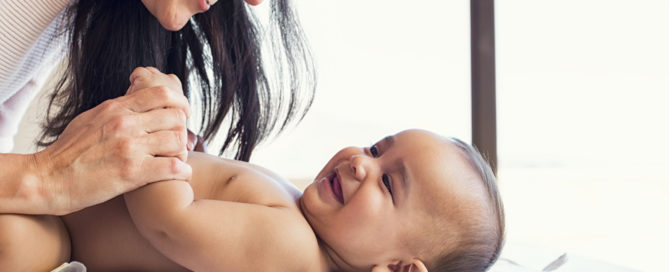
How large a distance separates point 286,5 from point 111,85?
0.45 metres

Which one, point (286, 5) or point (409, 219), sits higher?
point (286, 5)

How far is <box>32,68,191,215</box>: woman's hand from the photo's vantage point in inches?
37.7

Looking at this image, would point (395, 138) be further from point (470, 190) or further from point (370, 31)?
→ point (370, 31)

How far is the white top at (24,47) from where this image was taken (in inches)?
55.4

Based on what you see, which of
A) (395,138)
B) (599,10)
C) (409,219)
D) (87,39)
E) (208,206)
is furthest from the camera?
(599,10)

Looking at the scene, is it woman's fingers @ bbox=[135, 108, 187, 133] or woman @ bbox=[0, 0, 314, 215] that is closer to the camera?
woman's fingers @ bbox=[135, 108, 187, 133]

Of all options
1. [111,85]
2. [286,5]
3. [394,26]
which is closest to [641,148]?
[394,26]

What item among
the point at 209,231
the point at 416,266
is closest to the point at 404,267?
the point at 416,266

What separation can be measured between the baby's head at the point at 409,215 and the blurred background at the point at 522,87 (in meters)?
2.41

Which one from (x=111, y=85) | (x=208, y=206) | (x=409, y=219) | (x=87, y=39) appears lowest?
(x=409, y=219)

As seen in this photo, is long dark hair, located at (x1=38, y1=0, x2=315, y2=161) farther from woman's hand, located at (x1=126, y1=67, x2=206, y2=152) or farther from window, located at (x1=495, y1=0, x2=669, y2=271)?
window, located at (x1=495, y1=0, x2=669, y2=271)

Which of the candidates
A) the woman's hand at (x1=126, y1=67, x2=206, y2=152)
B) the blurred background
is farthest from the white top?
the blurred background

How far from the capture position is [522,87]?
388 cm

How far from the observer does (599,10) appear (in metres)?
3.72
